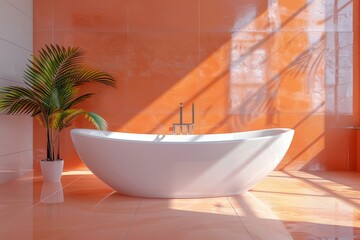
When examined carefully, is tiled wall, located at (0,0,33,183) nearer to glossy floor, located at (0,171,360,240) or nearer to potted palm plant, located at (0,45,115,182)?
potted palm plant, located at (0,45,115,182)

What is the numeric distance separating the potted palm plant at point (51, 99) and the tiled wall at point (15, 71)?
18cm

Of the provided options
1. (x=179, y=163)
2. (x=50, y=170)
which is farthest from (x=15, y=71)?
(x=179, y=163)

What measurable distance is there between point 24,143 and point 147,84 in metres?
1.47

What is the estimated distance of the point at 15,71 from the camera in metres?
4.22

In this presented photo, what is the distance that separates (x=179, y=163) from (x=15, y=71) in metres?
2.23

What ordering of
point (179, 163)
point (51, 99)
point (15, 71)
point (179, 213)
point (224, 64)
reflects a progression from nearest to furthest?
point (179, 213) → point (179, 163) → point (51, 99) → point (15, 71) → point (224, 64)

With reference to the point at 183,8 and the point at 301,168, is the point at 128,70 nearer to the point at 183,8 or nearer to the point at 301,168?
the point at 183,8

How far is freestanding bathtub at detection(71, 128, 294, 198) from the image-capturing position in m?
2.97

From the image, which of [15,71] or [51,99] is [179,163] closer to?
[51,99]

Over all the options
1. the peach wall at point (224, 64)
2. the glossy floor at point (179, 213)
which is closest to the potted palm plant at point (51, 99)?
the glossy floor at point (179, 213)

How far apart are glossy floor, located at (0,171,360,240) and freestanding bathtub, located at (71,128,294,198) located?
99 mm

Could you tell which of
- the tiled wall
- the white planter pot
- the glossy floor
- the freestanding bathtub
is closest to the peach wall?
the tiled wall

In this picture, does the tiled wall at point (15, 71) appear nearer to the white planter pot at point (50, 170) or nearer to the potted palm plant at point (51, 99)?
the potted palm plant at point (51, 99)

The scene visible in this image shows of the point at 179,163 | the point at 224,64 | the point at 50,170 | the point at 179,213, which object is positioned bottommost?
the point at 179,213
